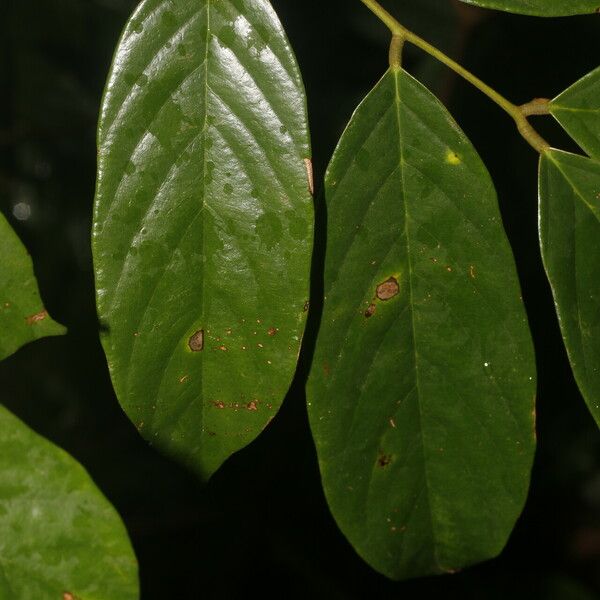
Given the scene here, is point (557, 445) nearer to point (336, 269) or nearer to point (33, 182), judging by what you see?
point (33, 182)

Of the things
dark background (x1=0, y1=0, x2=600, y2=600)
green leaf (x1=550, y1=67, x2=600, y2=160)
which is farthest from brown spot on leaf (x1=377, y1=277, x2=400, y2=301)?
dark background (x1=0, y1=0, x2=600, y2=600)

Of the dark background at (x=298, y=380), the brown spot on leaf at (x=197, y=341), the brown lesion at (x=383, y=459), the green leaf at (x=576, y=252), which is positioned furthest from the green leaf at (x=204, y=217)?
the dark background at (x=298, y=380)

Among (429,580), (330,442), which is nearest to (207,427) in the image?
(330,442)

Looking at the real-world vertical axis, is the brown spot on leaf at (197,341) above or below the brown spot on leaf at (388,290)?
below

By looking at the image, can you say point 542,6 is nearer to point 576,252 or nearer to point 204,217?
point 576,252

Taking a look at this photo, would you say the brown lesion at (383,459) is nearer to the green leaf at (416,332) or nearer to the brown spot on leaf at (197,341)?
the green leaf at (416,332)

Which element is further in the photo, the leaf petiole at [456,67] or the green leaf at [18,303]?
the leaf petiole at [456,67]
